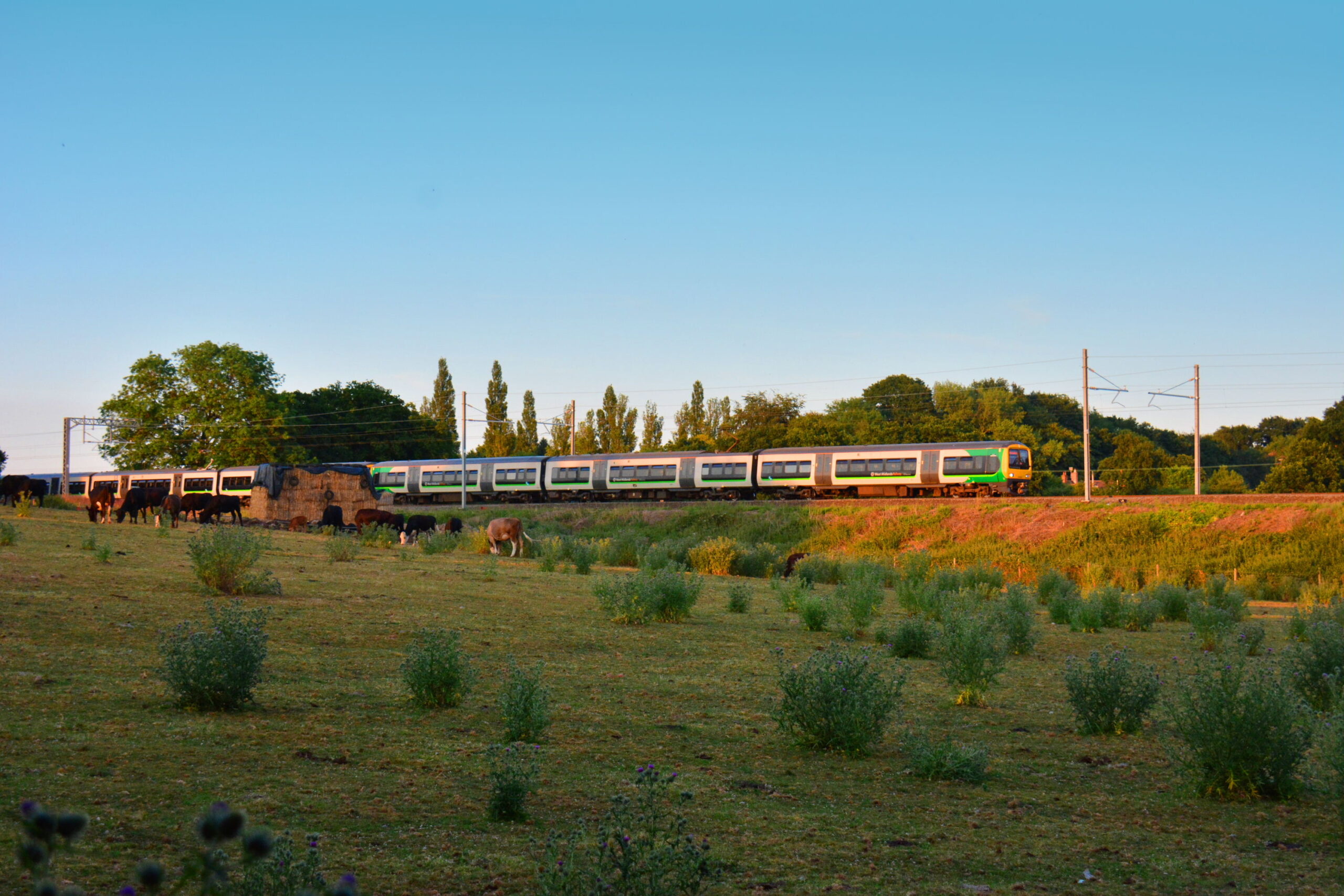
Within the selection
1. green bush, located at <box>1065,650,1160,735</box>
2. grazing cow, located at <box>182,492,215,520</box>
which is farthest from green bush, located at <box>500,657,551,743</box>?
grazing cow, located at <box>182,492,215,520</box>

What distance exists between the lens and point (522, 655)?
12406 mm

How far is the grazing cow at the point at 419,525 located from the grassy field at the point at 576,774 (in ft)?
72.6

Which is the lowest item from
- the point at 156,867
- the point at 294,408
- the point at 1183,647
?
the point at 1183,647

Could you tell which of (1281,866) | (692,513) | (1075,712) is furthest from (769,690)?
(692,513)

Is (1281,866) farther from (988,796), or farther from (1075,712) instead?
(1075,712)

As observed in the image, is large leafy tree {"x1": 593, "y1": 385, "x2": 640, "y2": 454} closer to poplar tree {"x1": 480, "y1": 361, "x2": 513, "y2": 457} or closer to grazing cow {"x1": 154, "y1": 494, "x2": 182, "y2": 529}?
poplar tree {"x1": 480, "y1": 361, "x2": 513, "y2": 457}

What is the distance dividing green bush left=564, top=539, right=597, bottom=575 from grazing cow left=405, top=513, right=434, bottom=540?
7.73 meters

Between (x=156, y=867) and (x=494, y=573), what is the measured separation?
20.6 m

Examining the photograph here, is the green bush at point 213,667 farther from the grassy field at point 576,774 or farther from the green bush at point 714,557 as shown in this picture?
the green bush at point 714,557

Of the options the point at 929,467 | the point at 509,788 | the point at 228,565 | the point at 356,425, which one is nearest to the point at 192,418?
the point at 356,425

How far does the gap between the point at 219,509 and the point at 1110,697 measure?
27792mm

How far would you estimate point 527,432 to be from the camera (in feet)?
305

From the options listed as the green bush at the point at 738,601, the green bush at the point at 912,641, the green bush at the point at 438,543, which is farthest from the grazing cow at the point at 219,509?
the green bush at the point at 912,641

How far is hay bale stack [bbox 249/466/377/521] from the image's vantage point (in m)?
44.1
